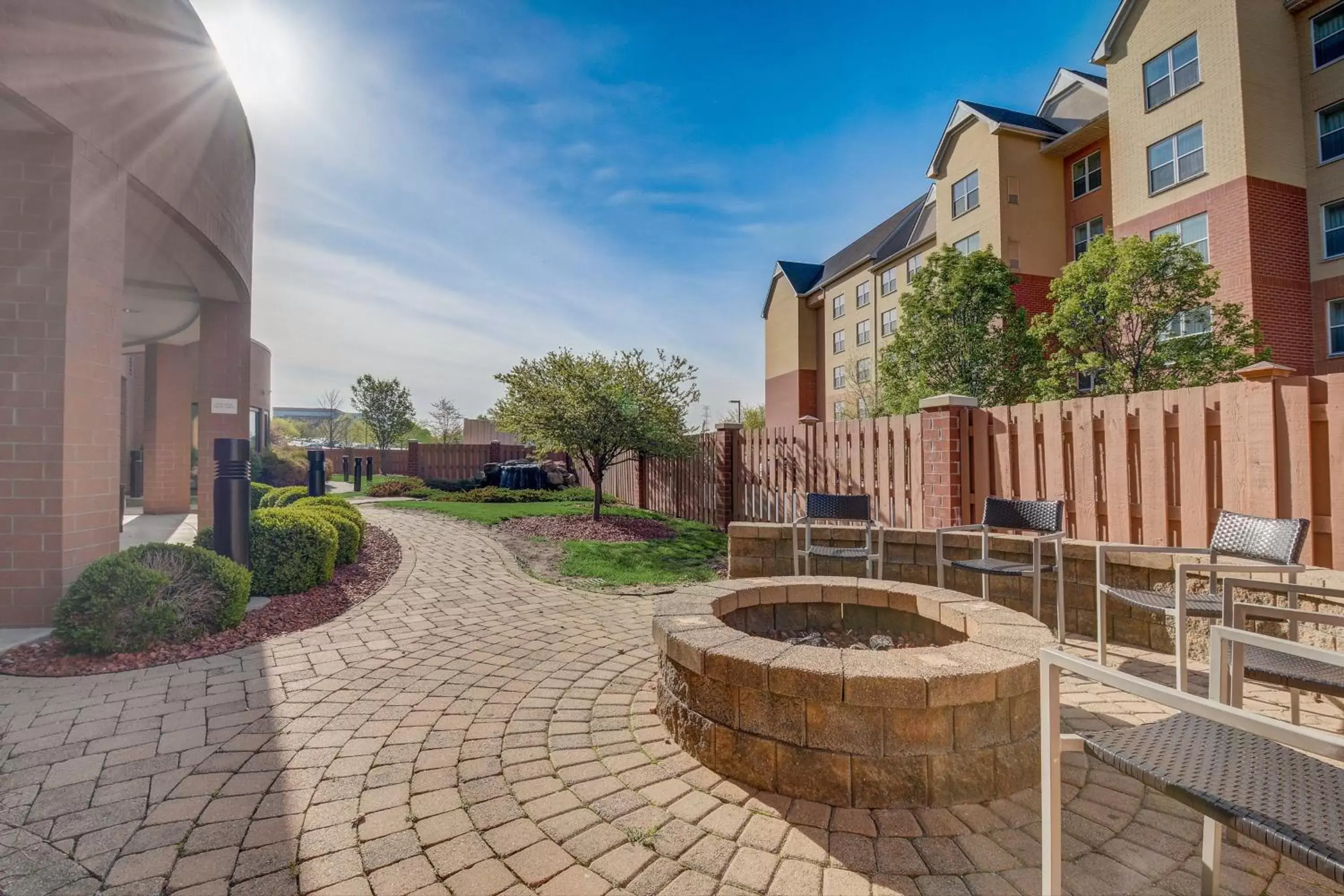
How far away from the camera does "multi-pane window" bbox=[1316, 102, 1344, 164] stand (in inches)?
498

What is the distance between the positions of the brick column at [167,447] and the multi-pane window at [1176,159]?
73.2 feet

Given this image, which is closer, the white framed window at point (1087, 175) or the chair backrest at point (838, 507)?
the chair backrest at point (838, 507)

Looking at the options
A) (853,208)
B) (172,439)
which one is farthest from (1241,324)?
(172,439)

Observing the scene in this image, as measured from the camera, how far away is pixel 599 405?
994cm

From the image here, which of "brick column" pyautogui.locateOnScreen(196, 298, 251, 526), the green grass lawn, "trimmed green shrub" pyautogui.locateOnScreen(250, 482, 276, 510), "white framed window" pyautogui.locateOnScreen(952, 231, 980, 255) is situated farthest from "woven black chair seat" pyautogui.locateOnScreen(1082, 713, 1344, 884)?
"white framed window" pyautogui.locateOnScreen(952, 231, 980, 255)

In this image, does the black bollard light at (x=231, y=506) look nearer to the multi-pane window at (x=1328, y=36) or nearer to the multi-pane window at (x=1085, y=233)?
the multi-pane window at (x=1085, y=233)

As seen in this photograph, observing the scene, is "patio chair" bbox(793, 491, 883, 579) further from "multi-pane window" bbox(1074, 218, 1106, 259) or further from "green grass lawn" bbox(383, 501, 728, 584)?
"multi-pane window" bbox(1074, 218, 1106, 259)

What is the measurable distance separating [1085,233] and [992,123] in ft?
14.6

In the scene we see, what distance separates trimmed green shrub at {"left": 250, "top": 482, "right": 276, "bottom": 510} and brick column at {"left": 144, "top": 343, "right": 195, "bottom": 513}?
151 cm

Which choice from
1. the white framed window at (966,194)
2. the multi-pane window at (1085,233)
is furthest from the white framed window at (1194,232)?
the white framed window at (966,194)

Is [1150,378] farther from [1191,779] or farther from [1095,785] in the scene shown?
[1191,779]

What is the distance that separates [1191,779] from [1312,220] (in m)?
18.9

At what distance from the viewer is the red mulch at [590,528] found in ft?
29.0

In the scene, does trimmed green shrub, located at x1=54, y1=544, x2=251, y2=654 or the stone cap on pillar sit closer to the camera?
trimmed green shrub, located at x1=54, y1=544, x2=251, y2=654
